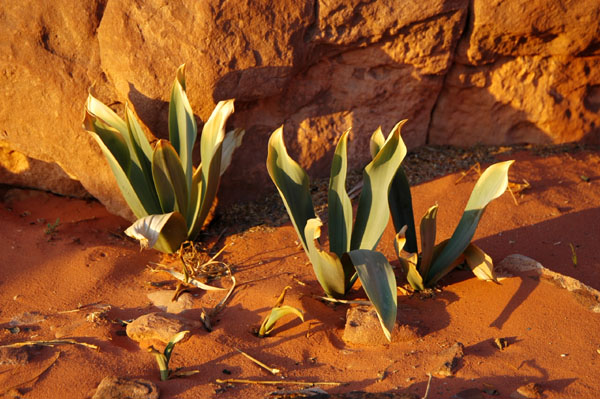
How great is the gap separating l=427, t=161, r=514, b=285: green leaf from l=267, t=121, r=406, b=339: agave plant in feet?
1.14

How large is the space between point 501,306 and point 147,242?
1.59m

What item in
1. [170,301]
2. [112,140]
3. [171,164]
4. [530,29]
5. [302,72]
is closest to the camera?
[170,301]

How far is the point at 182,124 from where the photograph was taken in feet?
11.9

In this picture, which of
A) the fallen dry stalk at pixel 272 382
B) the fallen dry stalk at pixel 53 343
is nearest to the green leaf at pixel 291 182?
the fallen dry stalk at pixel 272 382

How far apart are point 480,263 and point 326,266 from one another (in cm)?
71

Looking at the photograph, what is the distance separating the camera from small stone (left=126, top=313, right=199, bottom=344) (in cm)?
283

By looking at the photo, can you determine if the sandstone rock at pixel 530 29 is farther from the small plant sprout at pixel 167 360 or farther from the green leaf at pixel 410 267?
the small plant sprout at pixel 167 360

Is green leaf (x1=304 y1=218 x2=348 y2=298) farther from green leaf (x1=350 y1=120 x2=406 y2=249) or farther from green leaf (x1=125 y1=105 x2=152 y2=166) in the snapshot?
green leaf (x1=125 y1=105 x2=152 y2=166)

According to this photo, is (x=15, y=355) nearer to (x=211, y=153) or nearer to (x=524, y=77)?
(x=211, y=153)

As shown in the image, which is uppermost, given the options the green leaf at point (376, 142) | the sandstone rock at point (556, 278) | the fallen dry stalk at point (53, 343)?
the green leaf at point (376, 142)

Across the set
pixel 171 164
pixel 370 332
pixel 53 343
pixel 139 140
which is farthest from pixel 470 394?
pixel 139 140

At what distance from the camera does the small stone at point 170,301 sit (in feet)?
10.3

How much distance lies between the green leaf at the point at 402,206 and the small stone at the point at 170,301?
1.06 meters

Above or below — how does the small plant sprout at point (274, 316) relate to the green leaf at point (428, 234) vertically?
below
